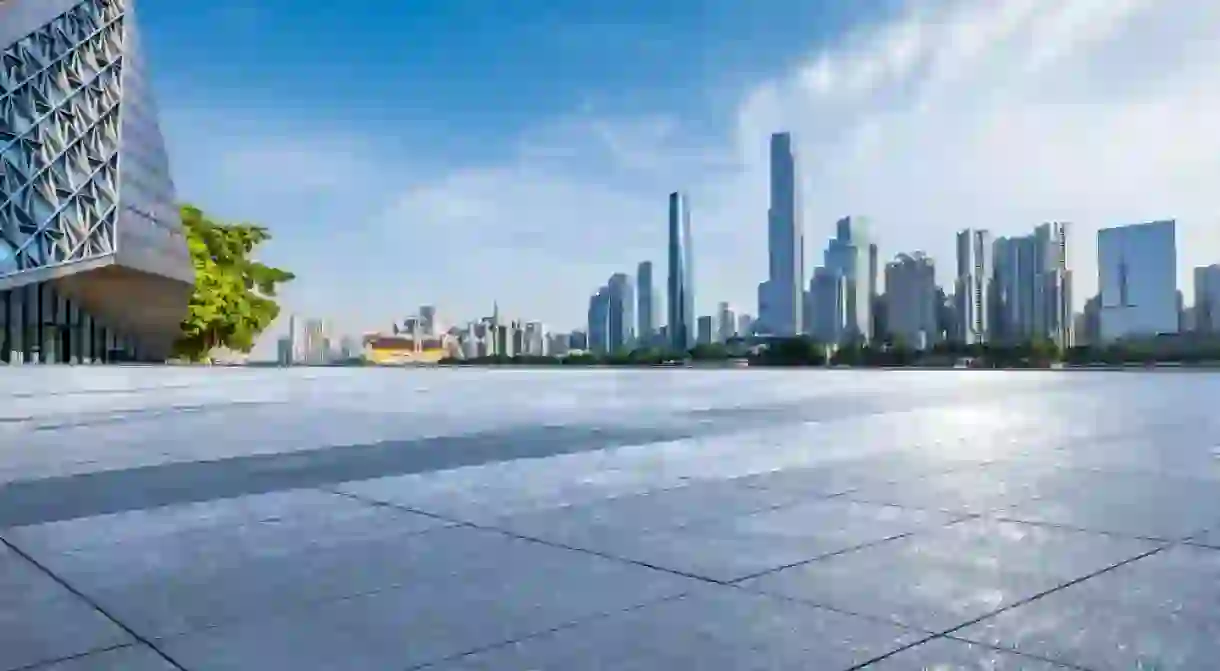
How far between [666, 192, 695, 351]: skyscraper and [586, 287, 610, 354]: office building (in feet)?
22.1

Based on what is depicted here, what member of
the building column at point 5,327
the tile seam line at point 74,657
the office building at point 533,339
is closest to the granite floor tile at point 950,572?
the tile seam line at point 74,657

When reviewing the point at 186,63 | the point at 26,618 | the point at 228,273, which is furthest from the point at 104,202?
the point at 26,618

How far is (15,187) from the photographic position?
4559 cm

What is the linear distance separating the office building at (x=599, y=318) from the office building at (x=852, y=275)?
23472 mm

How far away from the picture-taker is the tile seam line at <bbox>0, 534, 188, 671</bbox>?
2871 mm

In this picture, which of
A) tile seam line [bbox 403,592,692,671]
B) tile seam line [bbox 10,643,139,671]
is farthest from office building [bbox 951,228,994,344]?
tile seam line [bbox 10,643,139,671]

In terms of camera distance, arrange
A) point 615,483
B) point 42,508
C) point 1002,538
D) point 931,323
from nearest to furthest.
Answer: point 1002,538 < point 42,508 < point 615,483 < point 931,323

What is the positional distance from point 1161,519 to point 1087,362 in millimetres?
38715

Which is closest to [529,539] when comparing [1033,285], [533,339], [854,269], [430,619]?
[430,619]

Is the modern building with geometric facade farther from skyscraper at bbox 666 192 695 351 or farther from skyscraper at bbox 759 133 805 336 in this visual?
skyscraper at bbox 759 133 805 336

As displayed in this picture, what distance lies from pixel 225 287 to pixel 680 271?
135 feet

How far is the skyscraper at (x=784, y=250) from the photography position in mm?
70438

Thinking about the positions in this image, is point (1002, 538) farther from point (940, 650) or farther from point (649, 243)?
point (649, 243)

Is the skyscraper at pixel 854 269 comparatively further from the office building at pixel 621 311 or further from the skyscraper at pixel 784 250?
the office building at pixel 621 311
